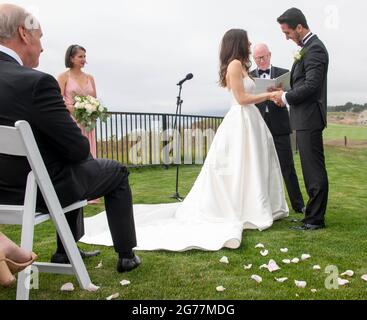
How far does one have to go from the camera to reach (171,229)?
15.2ft

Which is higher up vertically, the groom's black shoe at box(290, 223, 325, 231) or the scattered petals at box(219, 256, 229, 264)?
the scattered petals at box(219, 256, 229, 264)

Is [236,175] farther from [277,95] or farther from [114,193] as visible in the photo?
[114,193]

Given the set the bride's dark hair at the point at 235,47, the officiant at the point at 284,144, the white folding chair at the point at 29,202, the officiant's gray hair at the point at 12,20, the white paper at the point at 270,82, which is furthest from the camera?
the officiant at the point at 284,144

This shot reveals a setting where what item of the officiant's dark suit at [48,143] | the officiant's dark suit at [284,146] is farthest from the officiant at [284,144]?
the officiant's dark suit at [48,143]

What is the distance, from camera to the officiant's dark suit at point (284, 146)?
5.70m

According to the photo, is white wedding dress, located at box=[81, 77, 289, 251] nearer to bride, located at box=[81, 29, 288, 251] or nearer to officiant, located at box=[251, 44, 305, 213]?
bride, located at box=[81, 29, 288, 251]

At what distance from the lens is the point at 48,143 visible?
107 inches

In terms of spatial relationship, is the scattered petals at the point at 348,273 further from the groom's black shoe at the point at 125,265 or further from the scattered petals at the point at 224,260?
the groom's black shoe at the point at 125,265

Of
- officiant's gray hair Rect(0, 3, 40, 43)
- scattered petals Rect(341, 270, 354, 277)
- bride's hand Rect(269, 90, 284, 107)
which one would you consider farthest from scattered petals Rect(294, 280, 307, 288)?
bride's hand Rect(269, 90, 284, 107)

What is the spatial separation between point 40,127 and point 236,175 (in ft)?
9.03

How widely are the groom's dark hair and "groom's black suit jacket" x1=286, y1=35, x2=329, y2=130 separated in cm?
21

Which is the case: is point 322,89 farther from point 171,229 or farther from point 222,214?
point 171,229

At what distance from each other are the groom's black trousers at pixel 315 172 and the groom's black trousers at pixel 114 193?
219 cm

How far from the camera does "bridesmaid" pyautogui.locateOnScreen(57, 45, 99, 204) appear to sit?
21.4 feet
